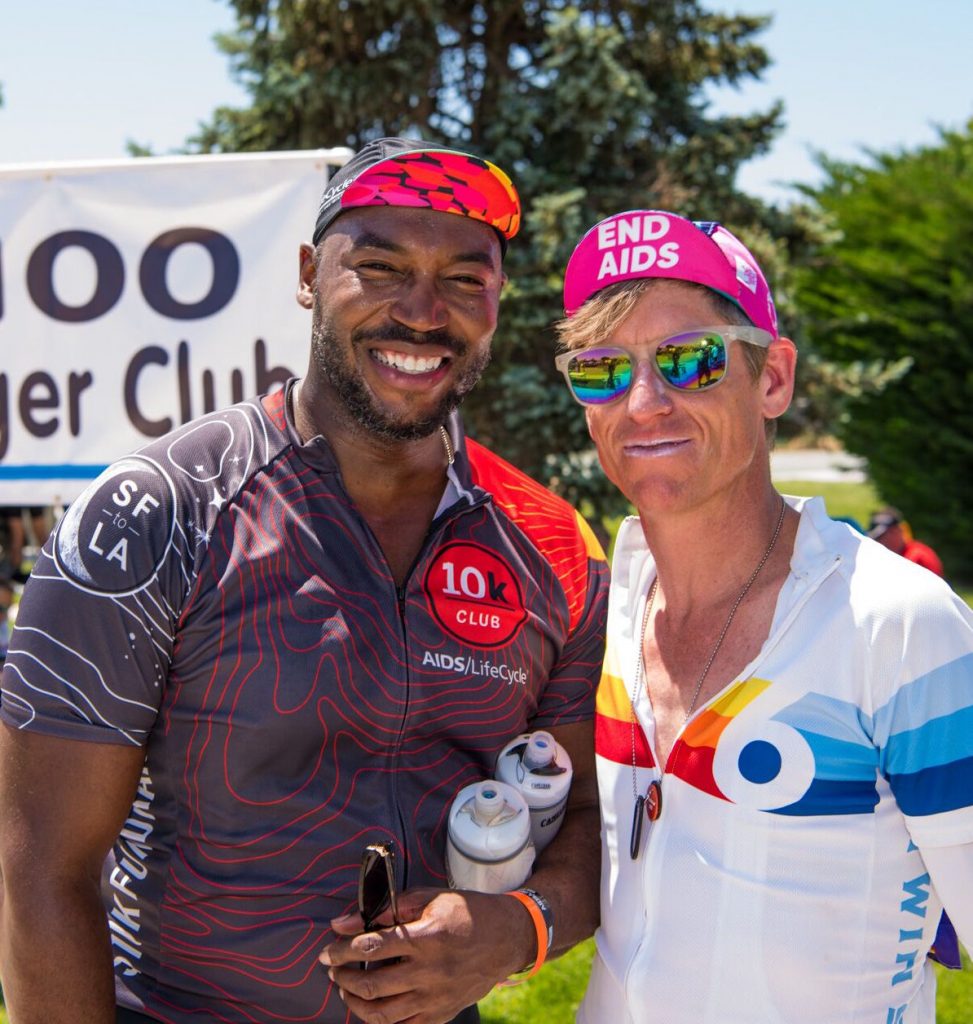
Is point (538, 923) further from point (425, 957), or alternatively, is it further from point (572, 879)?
point (425, 957)

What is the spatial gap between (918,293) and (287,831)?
14.3 meters

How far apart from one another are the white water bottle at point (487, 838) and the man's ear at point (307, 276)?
1.11 m

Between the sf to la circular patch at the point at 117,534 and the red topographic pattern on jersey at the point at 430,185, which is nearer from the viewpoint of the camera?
the sf to la circular patch at the point at 117,534

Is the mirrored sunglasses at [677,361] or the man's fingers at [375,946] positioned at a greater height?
the mirrored sunglasses at [677,361]

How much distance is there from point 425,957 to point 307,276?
1.43m

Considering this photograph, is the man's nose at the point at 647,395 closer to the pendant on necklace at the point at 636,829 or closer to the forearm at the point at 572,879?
the pendant on necklace at the point at 636,829

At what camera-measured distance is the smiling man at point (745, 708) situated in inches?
65.9

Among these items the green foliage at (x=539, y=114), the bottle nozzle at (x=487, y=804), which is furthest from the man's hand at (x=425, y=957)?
the green foliage at (x=539, y=114)

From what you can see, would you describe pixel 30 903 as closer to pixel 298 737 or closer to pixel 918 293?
pixel 298 737

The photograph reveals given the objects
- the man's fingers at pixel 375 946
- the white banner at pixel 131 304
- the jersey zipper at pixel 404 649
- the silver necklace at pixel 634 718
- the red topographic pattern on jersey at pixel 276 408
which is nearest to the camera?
the man's fingers at pixel 375 946

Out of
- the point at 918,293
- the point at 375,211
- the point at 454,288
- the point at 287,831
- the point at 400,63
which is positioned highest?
the point at 400,63

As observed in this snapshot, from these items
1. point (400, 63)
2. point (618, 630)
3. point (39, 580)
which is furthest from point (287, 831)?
point (400, 63)

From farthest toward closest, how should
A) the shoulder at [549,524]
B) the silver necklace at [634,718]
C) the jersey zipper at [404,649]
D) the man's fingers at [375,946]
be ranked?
the shoulder at [549,524] → the jersey zipper at [404,649] → the silver necklace at [634,718] → the man's fingers at [375,946]

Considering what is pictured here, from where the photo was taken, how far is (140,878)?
1965 mm
